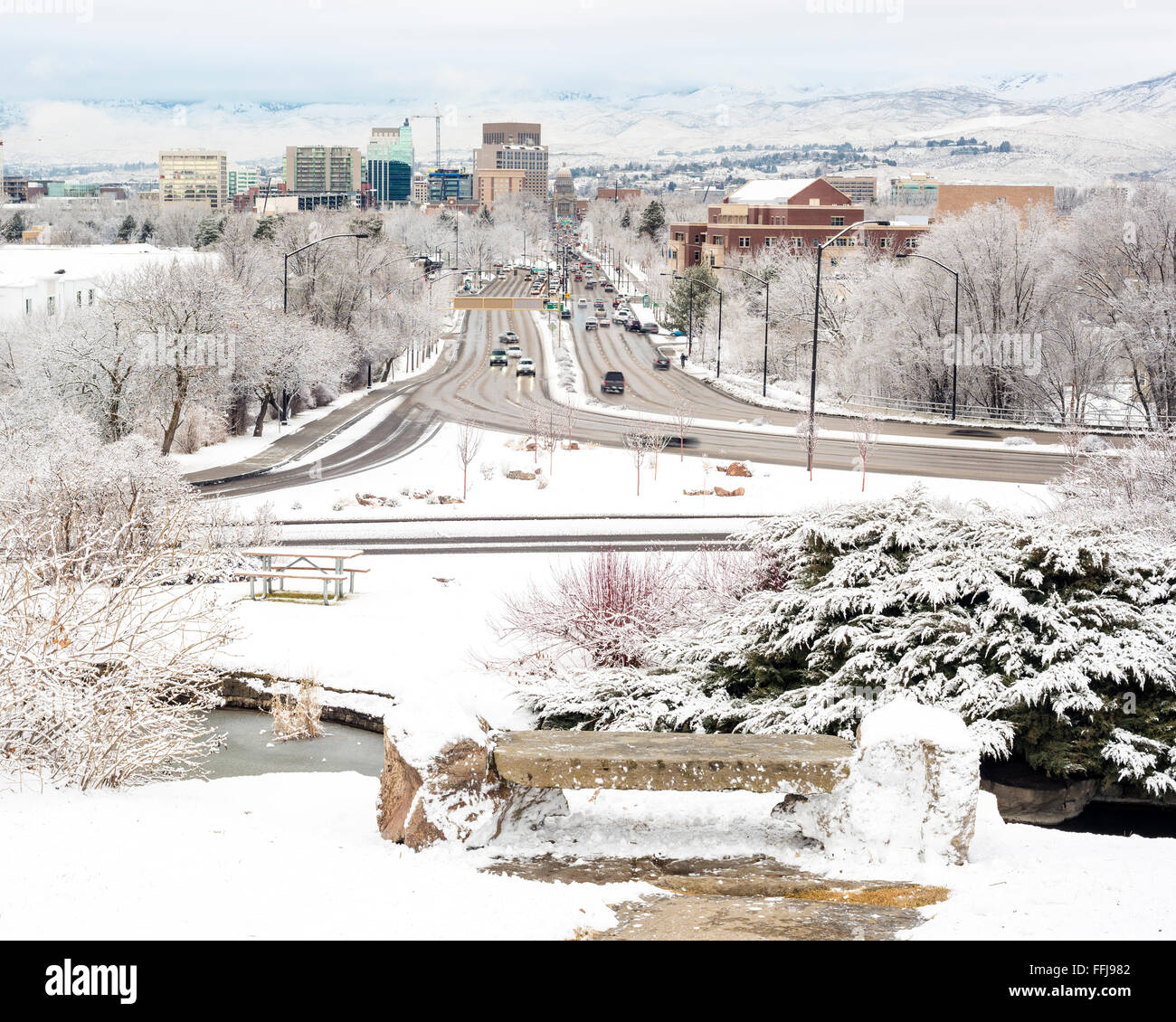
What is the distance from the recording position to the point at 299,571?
25.3m

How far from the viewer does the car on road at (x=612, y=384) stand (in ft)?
212

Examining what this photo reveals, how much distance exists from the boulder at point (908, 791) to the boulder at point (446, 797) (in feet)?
8.01

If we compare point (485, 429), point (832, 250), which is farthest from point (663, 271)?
point (485, 429)

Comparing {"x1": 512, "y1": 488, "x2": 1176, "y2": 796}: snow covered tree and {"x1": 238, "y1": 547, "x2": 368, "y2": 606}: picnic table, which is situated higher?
{"x1": 512, "y1": 488, "x2": 1176, "y2": 796}: snow covered tree

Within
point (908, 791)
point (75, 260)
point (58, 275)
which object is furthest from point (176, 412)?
point (75, 260)

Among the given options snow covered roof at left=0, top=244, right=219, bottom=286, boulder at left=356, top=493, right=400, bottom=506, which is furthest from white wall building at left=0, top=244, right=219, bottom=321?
boulder at left=356, top=493, right=400, bottom=506

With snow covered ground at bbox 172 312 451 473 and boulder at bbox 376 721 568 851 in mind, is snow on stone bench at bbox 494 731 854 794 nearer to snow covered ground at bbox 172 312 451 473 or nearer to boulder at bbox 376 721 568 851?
boulder at bbox 376 721 568 851

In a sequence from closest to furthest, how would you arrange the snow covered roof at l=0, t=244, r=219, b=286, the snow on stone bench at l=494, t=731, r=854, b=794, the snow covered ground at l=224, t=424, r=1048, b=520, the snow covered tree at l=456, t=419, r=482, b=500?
1. the snow on stone bench at l=494, t=731, r=854, b=794
2. the snow covered ground at l=224, t=424, r=1048, b=520
3. the snow covered tree at l=456, t=419, r=482, b=500
4. the snow covered roof at l=0, t=244, r=219, b=286

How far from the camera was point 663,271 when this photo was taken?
130 meters

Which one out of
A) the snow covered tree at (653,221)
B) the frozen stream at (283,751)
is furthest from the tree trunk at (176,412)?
the snow covered tree at (653,221)

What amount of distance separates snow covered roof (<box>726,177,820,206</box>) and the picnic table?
89991 millimetres

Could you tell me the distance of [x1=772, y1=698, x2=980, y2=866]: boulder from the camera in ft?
26.5
